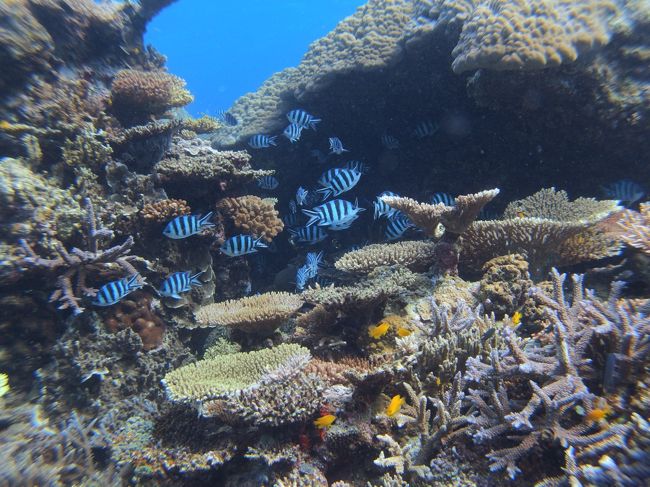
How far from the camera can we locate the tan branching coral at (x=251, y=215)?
593 centimetres

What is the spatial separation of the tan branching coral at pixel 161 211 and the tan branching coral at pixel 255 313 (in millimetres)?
1430

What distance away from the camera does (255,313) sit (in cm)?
416

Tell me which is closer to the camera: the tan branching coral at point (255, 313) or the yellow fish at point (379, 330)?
the yellow fish at point (379, 330)

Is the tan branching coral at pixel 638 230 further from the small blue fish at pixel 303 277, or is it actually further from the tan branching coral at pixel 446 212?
the small blue fish at pixel 303 277

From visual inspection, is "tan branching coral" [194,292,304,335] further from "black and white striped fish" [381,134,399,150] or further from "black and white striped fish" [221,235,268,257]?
"black and white striped fish" [381,134,399,150]

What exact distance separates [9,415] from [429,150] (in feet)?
26.7

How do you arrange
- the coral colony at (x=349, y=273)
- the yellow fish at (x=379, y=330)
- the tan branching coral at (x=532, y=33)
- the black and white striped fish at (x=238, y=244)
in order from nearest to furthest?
the coral colony at (x=349, y=273) → the yellow fish at (x=379, y=330) → the black and white striped fish at (x=238, y=244) → the tan branching coral at (x=532, y=33)

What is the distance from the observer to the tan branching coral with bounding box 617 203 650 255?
3678 mm

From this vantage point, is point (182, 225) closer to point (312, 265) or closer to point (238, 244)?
point (238, 244)

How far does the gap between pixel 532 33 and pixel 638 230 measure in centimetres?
331

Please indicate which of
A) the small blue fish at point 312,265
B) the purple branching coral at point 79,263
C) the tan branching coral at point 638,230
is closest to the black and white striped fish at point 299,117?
the small blue fish at point 312,265

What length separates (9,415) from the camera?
3.92 meters

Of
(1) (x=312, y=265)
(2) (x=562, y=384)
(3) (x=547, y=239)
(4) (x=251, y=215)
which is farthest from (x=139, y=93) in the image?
(2) (x=562, y=384)

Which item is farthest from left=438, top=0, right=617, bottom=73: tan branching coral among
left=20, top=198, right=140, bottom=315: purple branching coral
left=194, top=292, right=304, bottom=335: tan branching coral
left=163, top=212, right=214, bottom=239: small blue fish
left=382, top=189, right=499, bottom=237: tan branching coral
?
left=20, top=198, right=140, bottom=315: purple branching coral
